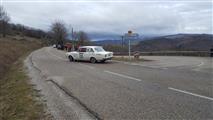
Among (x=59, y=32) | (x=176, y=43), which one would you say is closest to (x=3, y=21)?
(x=59, y=32)

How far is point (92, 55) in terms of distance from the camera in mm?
24938

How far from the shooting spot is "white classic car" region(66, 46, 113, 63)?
958 inches

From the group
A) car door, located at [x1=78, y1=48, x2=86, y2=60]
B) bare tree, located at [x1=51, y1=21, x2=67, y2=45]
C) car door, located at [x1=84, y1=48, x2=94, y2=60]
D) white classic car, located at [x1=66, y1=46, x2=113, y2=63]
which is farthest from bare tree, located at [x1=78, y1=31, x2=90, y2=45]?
car door, located at [x1=84, y1=48, x2=94, y2=60]

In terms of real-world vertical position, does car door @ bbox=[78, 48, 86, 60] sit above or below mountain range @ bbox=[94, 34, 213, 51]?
below

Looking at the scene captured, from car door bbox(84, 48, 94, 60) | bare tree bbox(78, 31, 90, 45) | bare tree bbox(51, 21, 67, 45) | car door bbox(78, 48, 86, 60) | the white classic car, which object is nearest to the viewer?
the white classic car

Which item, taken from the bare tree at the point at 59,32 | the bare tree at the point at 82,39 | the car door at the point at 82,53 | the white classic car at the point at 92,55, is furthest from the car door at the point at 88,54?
the bare tree at the point at 59,32

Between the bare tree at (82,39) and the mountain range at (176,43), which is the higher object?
the bare tree at (82,39)

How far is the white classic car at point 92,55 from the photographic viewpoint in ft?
79.8

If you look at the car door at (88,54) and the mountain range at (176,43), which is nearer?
the car door at (88,54)

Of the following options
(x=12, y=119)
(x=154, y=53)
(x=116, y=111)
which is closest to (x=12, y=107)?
(x=12, y=119)

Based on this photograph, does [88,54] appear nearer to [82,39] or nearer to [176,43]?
[176,43]

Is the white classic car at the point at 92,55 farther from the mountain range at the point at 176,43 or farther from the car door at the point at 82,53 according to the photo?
the mountain range at the point at 176,43

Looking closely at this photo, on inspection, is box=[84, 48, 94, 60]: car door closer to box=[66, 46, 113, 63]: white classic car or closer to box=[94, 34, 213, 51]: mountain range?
box=[66, 46, 113, 63]: white classic car

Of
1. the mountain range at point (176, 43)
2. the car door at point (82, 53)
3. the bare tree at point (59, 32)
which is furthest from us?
the bare tree at point (59, 32)
